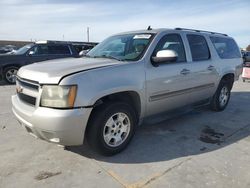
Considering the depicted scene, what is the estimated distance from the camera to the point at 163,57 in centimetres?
395

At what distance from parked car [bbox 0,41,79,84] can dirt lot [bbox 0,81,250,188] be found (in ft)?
20.8

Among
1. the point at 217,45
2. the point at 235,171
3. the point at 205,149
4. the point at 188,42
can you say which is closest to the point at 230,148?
the point at 205,149

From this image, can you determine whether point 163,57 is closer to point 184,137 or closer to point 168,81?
point 168,81

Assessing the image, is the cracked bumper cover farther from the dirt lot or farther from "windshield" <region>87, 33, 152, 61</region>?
"windshield" <region>87, 33, 152, 61</region>

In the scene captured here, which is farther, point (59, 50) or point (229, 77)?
point (59, 50)

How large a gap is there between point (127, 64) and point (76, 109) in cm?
105

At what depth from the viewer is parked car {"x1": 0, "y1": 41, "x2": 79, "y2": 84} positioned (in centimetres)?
1073

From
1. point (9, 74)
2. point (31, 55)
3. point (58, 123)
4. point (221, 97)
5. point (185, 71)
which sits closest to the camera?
point (58, 123)

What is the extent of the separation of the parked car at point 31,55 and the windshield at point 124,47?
6652 millimetres

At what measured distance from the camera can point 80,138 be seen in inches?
131

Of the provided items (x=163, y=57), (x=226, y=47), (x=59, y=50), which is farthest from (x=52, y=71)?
(x=59, y=50)

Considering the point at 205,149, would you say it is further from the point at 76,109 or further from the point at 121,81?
the point at 76,109

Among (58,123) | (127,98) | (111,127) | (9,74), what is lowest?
(9,74)

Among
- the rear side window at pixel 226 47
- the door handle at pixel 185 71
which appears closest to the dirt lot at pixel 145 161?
the door handle at pixel 185 71
